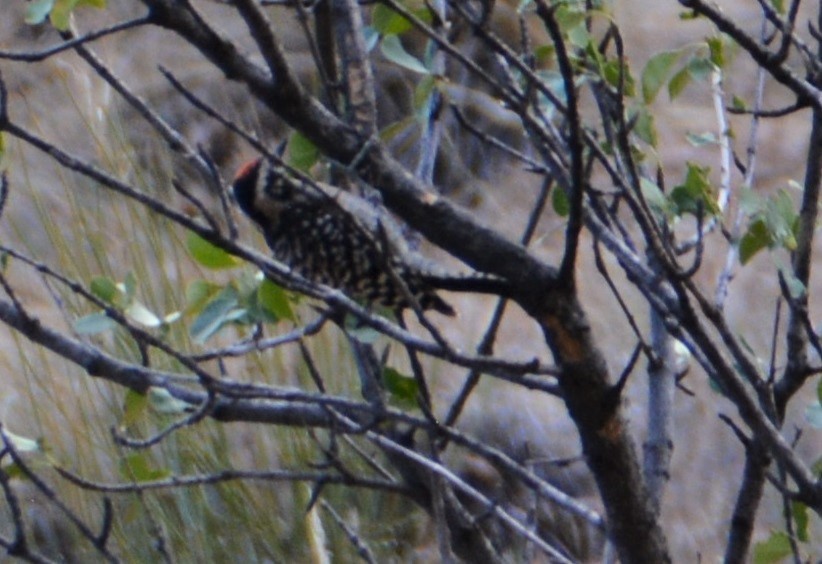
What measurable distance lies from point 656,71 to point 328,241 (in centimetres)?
97

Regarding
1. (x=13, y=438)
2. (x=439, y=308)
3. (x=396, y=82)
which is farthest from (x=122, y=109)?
(x=13, y=438)

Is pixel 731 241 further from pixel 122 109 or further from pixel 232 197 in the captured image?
pixel 122 109

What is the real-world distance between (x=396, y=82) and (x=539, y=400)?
1155 millimetres

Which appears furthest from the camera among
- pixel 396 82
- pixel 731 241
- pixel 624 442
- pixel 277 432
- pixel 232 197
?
pixel 396 82

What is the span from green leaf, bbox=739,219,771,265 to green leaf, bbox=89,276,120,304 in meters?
0.67

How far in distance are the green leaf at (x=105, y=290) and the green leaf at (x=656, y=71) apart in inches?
24.6

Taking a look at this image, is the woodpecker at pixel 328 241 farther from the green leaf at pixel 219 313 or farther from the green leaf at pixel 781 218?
the green leaf at pixel 781 218

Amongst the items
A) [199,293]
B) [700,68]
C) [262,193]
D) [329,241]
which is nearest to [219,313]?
[199,293]

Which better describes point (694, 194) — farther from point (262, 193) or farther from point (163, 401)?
point (262, 193)

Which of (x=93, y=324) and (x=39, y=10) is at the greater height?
(x=39, y=10)

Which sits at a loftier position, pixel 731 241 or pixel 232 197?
pixel 232 197

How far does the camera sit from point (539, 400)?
381 centimetres

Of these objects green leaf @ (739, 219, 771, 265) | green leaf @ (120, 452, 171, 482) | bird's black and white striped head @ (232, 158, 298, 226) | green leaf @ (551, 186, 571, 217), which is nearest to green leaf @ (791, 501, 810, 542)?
green leaf @ (739, 219, 771, 265)

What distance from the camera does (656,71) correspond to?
140 centimetres
